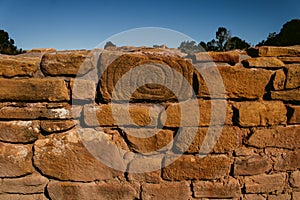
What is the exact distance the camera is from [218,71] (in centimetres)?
154

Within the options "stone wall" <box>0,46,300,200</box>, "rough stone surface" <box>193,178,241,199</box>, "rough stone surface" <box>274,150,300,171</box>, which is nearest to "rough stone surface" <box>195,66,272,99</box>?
"stone wall" <box>0,46,300,200</box>

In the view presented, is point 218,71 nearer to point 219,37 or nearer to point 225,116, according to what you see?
point 225,116

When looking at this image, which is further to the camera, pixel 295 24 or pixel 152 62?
pixel 295 24

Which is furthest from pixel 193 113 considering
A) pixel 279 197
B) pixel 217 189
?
pixel 279 197

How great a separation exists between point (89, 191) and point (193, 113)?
85cm

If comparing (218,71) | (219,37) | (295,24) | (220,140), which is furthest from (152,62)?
(219,37)

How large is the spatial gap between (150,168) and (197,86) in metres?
0.62

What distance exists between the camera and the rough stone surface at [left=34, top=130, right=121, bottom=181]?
5.00 ft

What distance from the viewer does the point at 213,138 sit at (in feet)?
5.24

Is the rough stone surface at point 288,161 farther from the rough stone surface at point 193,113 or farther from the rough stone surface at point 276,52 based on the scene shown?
the rough stone surface at point 276,52

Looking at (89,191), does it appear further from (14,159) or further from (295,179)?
(295,179)

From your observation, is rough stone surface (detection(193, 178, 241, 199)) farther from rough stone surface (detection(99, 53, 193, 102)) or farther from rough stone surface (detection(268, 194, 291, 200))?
rough stone surface (detection(99, 53, 193, 102))

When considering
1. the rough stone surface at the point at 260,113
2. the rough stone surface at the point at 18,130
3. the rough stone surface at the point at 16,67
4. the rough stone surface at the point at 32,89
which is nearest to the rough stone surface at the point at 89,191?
the rough stone surface at the point at 18,130

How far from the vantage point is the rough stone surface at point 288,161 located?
170 cm
